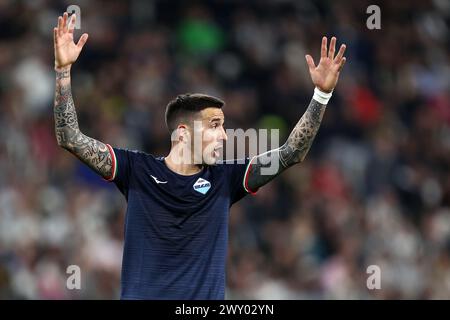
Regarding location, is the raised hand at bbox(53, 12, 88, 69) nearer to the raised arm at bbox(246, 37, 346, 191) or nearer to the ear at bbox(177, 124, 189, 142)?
the ear at bbox(177, 124, 189, 142)

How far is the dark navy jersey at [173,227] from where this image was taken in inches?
248

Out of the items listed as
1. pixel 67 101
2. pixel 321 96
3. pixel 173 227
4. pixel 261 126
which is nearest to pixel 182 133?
pixel 173 227

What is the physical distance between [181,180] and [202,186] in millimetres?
136

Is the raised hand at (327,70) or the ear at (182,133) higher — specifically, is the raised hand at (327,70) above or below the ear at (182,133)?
above

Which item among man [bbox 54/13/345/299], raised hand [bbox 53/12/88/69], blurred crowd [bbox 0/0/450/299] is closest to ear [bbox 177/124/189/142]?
man [bbox 54/13/345/299]

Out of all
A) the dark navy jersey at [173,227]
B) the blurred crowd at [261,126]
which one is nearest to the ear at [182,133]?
the dark navy jersey at [173,227]

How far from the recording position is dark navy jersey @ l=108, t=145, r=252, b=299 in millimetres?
6289

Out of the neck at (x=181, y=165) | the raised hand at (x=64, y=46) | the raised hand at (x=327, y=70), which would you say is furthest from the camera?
the neck at (x=181, y=165)

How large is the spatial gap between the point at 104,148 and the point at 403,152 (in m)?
7.97

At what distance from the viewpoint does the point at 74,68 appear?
13156 mm

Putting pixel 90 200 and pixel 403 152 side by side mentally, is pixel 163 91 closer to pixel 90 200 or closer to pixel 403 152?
pixel 90 200

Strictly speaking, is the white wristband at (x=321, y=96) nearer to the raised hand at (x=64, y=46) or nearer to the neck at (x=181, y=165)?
the neck at (x=181, y=165)

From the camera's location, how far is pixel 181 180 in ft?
21.5
